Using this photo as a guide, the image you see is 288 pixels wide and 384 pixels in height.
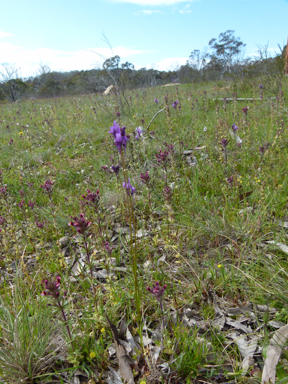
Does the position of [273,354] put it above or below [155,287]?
below

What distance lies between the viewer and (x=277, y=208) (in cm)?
229

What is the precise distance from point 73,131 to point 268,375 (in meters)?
5.68

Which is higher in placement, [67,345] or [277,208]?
[277,208]

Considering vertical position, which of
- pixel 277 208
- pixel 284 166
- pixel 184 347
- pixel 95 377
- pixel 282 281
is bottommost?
pixel 95 377

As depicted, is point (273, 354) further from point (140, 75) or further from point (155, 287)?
point (140, 75)

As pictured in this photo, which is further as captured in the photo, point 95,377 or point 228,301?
point 228,301

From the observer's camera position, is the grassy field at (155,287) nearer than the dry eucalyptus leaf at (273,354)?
No

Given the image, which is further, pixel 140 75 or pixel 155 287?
pixel 140 75

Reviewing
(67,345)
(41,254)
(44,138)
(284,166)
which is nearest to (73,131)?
(44,138)

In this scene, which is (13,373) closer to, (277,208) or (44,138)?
(277,208)

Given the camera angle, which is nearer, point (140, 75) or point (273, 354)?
point (273, 354)

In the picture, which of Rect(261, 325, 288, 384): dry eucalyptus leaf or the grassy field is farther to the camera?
the grassy field

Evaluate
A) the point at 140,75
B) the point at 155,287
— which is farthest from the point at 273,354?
the point at 140,75

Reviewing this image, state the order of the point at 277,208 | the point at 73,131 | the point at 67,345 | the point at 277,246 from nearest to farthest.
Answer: the point at 67,345
the point at 277,246
the point at 277,208
the point at 73,131
